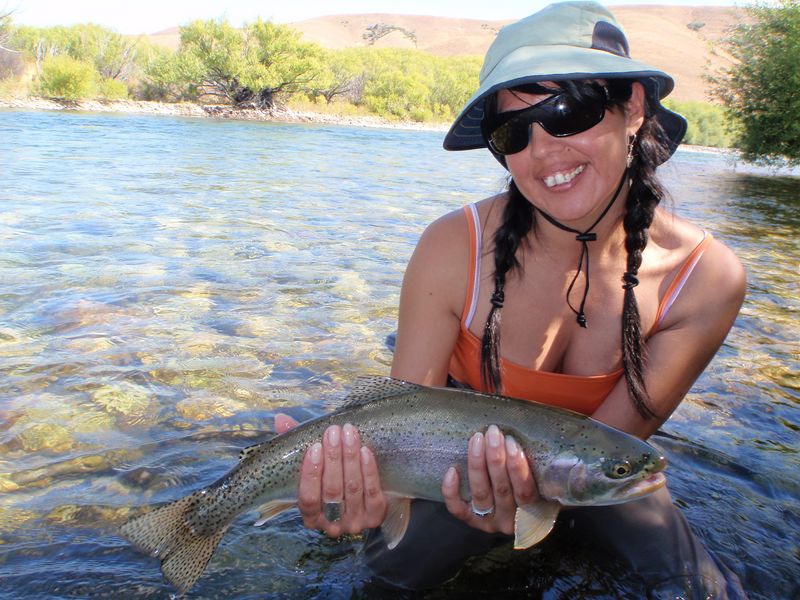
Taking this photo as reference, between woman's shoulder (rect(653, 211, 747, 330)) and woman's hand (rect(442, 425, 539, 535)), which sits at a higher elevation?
woman's shoulder (rect(653, 211, 747, 330))

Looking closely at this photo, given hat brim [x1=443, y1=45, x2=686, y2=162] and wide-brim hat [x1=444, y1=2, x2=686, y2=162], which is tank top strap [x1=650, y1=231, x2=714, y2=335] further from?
hat brim [x1=443, y1=45, x2=686, y2=162]

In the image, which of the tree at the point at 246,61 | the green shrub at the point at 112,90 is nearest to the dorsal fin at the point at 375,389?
the green shrub at the point at 112,90

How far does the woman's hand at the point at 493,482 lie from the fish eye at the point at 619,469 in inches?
10.1

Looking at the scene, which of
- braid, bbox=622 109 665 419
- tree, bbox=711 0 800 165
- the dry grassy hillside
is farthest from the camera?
the dry grassy hillside

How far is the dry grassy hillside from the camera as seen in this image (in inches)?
5437

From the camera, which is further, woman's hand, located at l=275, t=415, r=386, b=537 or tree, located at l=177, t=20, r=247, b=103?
tree, located at l=177, t=20, r=247, b=103

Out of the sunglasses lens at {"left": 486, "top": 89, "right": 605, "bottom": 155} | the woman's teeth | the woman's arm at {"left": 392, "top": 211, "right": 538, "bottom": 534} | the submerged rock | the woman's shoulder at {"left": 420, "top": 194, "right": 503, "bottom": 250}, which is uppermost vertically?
the sunglasses lens at {"left": 486, "top": 89, "right": 605, "bottom": 155}

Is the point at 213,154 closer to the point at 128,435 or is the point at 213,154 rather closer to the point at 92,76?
the point at 128,435

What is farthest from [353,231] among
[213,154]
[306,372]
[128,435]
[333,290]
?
[213,154]

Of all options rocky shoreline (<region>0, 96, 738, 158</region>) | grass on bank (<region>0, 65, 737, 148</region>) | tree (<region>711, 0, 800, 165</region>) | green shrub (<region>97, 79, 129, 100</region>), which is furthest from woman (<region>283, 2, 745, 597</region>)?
green shrub (<region>97, 79, 129, 100</region>)

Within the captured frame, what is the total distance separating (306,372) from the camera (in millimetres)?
4945

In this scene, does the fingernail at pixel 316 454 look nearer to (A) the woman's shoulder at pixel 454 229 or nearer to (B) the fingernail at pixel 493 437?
(B) the fingernail at pixel 493 437

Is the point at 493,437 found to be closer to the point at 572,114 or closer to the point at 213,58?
the point at 572,114

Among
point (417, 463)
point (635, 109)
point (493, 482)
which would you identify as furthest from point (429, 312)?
point (635, 109)
